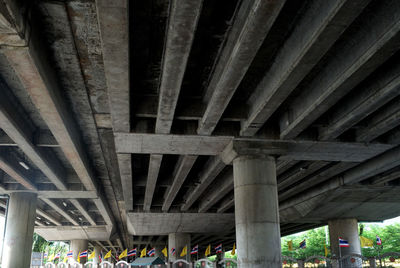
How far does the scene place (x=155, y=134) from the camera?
46.2 ft

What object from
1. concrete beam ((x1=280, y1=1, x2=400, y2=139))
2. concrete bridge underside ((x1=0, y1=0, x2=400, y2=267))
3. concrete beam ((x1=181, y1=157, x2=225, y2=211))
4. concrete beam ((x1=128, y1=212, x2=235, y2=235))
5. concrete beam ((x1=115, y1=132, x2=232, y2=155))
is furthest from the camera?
concrete beam ((x1=128, y1=212, x2=235, y2=235))

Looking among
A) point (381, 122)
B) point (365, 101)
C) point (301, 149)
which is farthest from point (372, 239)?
point (365, 101)

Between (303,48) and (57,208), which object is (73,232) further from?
(303,48)

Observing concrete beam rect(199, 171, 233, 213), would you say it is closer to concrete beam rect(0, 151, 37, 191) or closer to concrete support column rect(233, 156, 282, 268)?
concrete support column rect(233, 156, 282, 268)

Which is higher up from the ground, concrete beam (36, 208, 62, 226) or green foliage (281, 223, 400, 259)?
concrete beam (36, 208, 62, 226)

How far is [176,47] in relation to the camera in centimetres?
877

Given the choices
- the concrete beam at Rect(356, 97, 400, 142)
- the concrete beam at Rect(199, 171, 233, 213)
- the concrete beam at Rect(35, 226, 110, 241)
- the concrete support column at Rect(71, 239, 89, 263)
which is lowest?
the concrete support column at Rect(71, 239, 89, 263)

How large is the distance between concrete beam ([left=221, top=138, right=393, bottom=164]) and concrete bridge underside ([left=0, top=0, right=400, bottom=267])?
0.04m

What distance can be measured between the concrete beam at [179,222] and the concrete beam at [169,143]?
58.2 feet

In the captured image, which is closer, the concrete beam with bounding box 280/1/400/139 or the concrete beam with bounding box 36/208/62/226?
the concrete beam with bounding box 280/1/400/139

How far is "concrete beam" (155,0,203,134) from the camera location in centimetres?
751

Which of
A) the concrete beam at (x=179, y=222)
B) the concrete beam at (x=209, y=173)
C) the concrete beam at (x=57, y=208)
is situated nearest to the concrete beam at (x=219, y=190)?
the concrete beam at (x=209, y=173)

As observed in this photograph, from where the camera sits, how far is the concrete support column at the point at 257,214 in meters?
13.4

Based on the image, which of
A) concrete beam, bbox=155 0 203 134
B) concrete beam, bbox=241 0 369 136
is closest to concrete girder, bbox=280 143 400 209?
concrete beam, bbox=241 0 369 136
